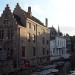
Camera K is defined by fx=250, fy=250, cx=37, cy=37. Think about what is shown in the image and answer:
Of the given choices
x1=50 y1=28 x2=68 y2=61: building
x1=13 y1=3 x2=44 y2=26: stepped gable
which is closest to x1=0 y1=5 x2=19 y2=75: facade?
x1=13 y1=3 x2=44 y2=26: stepped gable

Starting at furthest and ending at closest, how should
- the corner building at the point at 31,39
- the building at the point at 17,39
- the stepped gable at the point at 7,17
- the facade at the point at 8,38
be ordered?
the corner building at the point at 31,39, the stepped gable at the point at 7,17, the building at the point at 17,39, the facade at the point at 8,38

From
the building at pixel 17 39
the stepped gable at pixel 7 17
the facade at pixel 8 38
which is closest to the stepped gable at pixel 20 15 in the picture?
the building at pixel 17 39

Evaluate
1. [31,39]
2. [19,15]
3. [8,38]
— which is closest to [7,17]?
[19,15]

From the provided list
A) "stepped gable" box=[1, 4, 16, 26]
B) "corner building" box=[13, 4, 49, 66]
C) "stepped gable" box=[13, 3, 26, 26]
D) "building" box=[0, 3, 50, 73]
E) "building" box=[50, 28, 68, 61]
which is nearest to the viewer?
"building" box=[0, 3, 50, 73]

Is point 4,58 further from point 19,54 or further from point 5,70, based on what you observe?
point 5,70

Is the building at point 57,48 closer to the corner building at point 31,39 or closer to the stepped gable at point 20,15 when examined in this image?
the corner building at point 31,39

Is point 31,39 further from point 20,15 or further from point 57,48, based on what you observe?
point 57,48

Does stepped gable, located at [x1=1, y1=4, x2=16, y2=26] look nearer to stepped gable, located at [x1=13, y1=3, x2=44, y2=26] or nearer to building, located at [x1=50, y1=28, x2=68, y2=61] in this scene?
stepped gable, located at [x1=13, y1=3, x2=44, y2=26]

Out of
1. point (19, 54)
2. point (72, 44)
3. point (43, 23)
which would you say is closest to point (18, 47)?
point (19, 54)

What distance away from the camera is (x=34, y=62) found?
189ft

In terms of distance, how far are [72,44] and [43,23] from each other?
2961cm

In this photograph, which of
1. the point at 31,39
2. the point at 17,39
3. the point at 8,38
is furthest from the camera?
the point at 31,39

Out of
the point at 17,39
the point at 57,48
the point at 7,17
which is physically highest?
the point at 7,17

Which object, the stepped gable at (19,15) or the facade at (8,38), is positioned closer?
the facade at (8,38)
